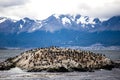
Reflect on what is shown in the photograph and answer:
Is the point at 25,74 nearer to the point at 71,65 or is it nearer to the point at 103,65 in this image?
the point at 71,65

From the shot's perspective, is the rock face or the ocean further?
the rock face

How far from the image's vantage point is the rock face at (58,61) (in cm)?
10006

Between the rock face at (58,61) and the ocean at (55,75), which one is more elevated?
the rock face at (58,61)

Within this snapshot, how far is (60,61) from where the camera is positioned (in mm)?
100375

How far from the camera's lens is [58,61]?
330 ft

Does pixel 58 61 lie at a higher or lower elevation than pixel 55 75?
higher

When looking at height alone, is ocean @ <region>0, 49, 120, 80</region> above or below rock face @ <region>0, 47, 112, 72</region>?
below

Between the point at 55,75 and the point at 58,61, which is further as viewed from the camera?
the point at 58,61

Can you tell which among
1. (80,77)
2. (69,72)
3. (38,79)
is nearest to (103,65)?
(69,72)

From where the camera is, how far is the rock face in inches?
3939

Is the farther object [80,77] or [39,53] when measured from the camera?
[39,53]

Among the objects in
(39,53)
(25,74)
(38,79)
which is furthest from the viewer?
(39,53)

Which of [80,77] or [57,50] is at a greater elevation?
[57,50]

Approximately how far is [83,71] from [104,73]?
6335mm
